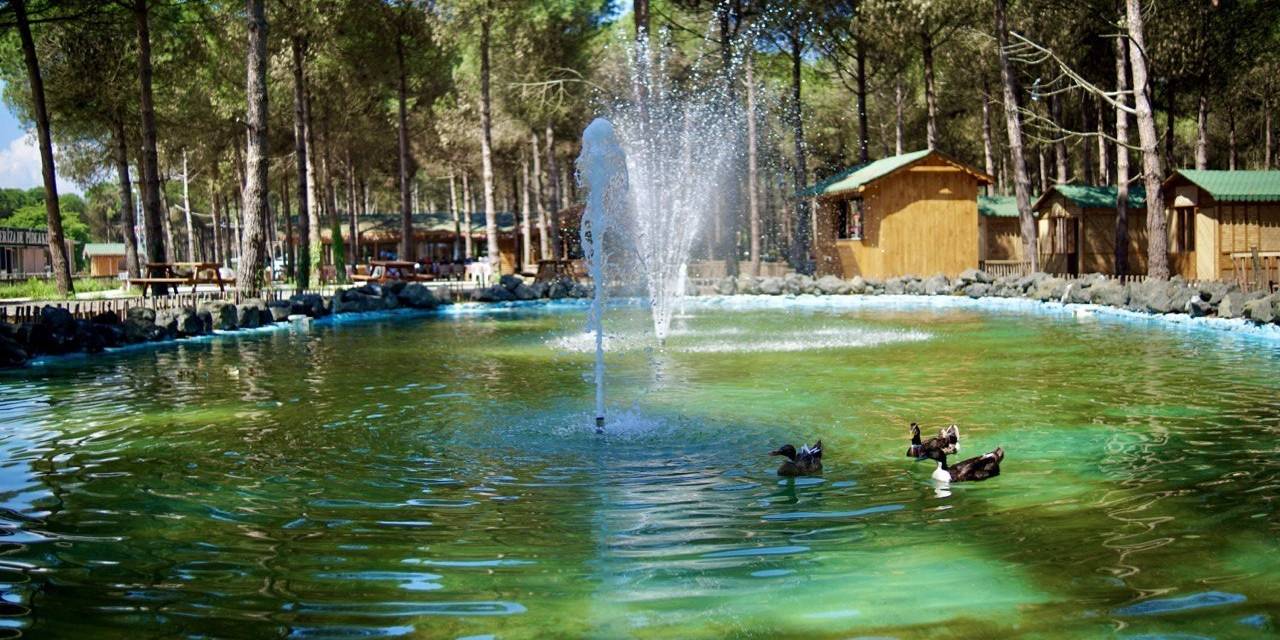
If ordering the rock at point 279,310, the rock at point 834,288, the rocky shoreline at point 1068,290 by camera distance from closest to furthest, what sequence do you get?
the rocky shoreline at point 1068,290 < the rock at point 279,310 < the rock at point 834,288

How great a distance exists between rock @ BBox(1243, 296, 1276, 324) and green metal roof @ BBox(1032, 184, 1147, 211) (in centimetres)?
1725

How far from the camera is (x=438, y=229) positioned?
219ft

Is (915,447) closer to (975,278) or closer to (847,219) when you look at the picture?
(975,278)

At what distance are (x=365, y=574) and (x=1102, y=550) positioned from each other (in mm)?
3370

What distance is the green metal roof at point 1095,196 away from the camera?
108 ft

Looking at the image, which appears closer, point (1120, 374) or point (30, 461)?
point (30, 461)

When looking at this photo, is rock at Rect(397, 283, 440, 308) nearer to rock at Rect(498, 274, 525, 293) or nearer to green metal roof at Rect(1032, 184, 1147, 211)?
rock at Rect(498, 274, 525, 293)

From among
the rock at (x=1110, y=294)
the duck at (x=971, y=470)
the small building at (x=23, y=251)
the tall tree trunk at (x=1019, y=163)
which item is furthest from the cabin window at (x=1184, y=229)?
the small building at (x=23, y=251)

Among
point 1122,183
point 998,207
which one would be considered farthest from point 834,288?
point 998,207

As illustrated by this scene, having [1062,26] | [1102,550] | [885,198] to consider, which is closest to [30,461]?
[1102,550]

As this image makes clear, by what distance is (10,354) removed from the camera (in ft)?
45.7

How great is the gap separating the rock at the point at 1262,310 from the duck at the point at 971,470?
1154 cm

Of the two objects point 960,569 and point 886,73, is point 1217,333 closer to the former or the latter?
point 960,569

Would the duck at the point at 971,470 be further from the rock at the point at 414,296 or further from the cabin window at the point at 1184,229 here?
the cabin window at the point at 1184,229
